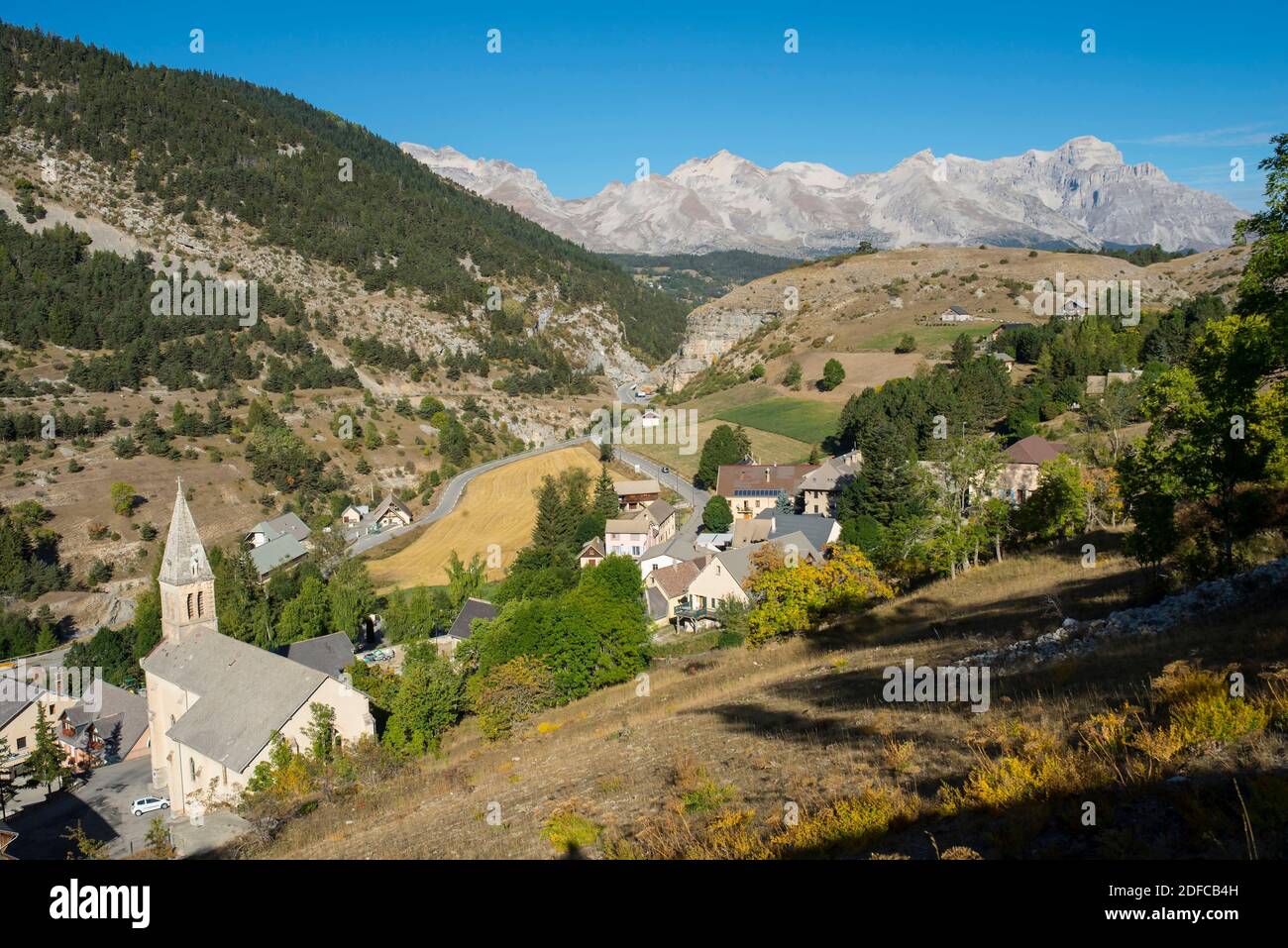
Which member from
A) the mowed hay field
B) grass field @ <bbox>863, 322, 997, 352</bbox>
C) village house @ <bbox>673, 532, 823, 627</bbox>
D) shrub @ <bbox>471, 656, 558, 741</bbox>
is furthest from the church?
grass field @ <bbox>863, 322, 997, 352</bbox>

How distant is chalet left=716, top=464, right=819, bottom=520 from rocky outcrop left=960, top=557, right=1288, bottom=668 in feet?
194

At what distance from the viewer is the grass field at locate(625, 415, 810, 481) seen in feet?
308

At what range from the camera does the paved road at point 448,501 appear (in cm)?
8538

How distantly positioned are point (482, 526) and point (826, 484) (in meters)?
38.4

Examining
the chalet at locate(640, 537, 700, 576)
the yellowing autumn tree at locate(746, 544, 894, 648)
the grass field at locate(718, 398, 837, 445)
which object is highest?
the grass field at locate(718, 398, 837, 445)

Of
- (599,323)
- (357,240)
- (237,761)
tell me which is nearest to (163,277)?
(357,240)

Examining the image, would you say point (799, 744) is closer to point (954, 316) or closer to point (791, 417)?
point (791, 417)

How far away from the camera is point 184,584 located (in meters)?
41.8

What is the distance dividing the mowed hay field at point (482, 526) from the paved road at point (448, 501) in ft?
4.64

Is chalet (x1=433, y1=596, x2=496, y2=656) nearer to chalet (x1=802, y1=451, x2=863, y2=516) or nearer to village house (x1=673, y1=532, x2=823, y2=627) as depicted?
village house (x1=673, y1=532, x2=823, y2=627)

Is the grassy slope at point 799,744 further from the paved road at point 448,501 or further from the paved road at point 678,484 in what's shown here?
the paved road at point 448,501

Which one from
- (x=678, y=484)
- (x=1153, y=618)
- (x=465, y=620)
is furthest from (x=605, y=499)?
(x=1153, y=618)

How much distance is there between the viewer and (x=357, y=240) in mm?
175875

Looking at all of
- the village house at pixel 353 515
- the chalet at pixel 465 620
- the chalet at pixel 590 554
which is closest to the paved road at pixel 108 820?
the chalet at pixel 465 620
